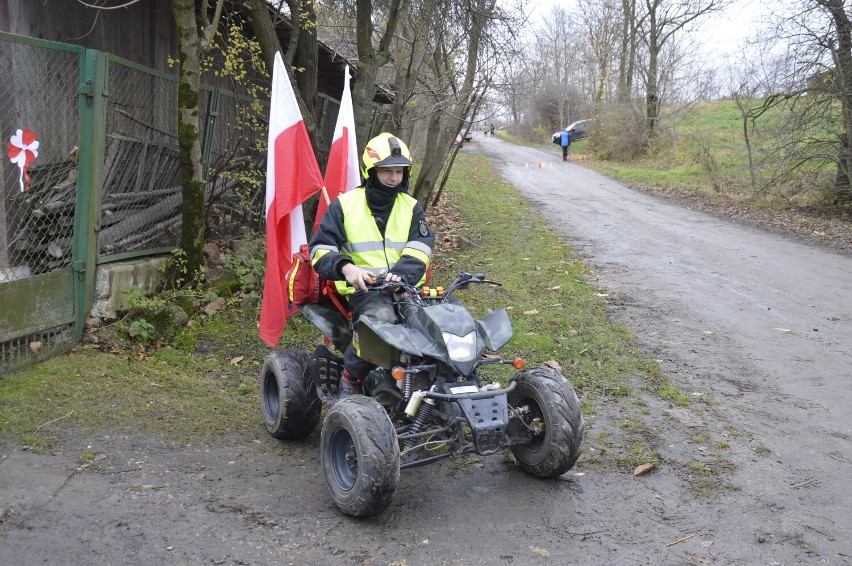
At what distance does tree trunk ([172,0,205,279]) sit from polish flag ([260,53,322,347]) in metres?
1.15

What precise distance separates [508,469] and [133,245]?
4.60 meters

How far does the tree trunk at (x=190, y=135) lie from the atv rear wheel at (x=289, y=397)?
278 cm

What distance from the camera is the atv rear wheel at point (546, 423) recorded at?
427 centimetres

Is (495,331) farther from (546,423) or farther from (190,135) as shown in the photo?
(190,135)

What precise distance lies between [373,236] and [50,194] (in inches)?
135

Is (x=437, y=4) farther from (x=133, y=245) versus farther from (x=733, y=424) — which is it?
(x=733, y=424)

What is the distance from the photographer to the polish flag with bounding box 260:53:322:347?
19.2ft

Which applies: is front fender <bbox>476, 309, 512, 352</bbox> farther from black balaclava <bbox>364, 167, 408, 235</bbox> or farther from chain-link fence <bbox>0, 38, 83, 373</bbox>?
chain-link fence <bbox>0, 38, 83, 373</bbox>

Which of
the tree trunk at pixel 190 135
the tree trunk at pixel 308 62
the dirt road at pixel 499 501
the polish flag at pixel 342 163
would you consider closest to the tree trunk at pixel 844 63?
the dirt road at pixel 499 501

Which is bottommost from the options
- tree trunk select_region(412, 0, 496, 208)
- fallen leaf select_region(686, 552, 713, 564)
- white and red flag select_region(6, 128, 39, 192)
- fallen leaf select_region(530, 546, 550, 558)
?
fallen leaf select_region(530, 546, 550, 558)

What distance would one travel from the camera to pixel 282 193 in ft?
20.2

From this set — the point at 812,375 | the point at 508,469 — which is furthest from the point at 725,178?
the point at 508,469

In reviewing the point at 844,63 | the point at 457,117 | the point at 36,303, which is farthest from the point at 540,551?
the point at 844,63

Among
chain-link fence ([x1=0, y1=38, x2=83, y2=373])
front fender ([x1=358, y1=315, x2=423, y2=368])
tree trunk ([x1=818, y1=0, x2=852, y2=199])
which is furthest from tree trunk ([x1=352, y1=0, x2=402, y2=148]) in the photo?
tree trunk ([x1=818, y1=0, x2=852, y2=199])
